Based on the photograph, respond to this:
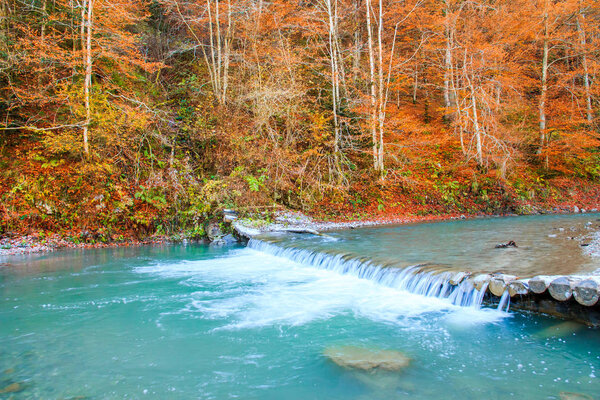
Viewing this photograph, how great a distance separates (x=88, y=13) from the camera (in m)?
13.1

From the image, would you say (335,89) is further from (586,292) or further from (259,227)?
(586,292)

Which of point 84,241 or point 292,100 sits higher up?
point 292,100

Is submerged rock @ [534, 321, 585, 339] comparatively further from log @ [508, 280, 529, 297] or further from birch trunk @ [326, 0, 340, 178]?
birch trunk @ [326, 0, 340, 178]

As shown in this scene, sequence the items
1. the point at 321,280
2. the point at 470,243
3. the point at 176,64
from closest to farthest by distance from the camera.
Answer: the point at 321,280, the point at 470,243, the point at 176,64

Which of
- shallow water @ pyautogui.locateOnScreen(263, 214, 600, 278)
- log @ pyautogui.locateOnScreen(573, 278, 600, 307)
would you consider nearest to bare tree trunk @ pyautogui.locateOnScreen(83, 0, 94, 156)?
shallow water @ pyautogui.locateOnScreen(263, 214, 600, 278)

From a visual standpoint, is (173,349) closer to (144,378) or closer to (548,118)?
(144,378)

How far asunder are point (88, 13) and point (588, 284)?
16090mm

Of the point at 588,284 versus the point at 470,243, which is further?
the point at 470,243

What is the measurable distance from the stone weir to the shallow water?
1.25 ft

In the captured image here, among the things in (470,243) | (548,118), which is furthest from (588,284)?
(548,118)

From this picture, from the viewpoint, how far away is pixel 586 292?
15.4 feet

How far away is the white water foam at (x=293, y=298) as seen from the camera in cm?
567

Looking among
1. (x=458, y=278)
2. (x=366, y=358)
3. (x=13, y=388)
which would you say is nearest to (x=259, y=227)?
(x=458, y=278)

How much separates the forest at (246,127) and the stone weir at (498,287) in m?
7.90
